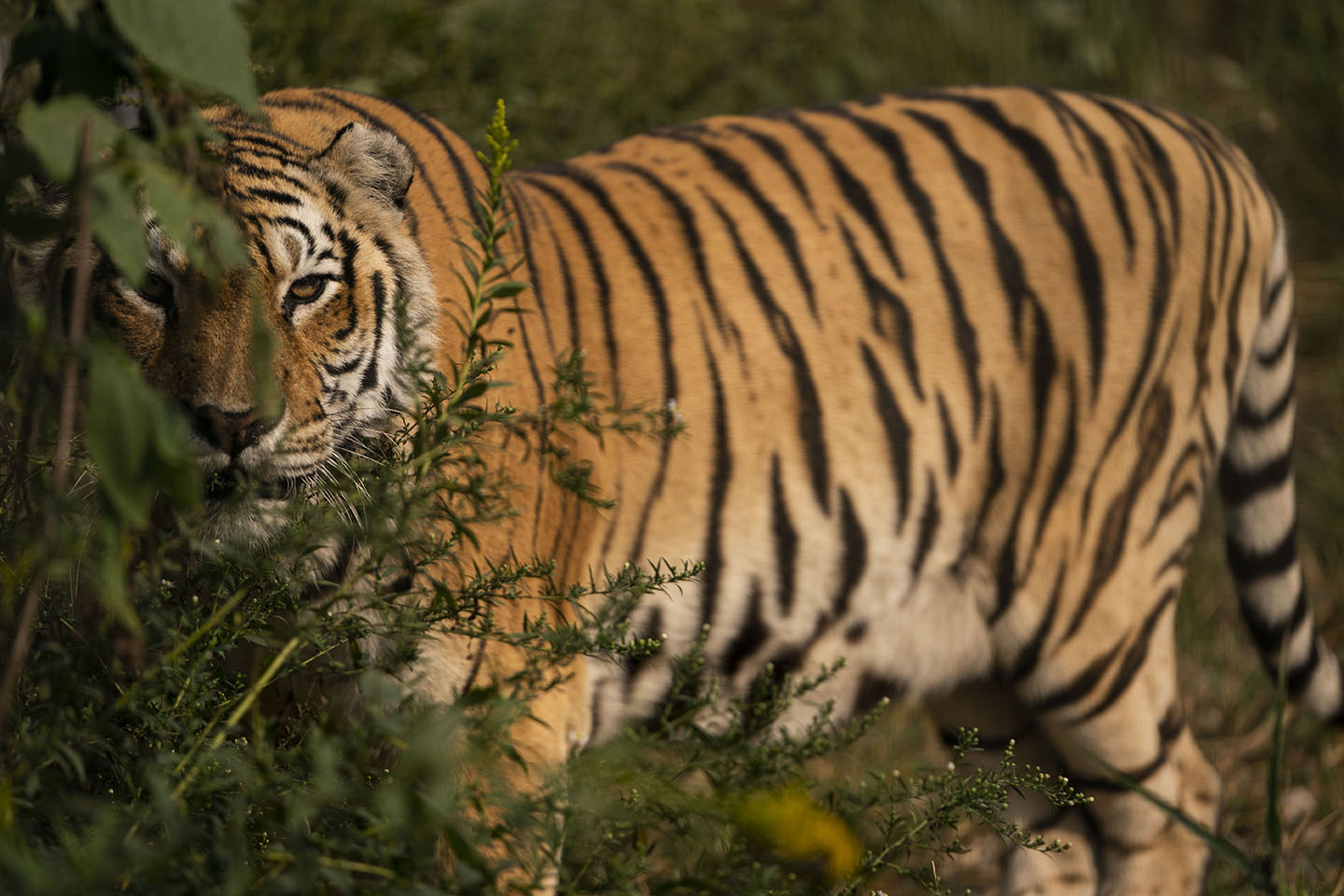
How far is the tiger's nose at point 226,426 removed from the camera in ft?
5.30

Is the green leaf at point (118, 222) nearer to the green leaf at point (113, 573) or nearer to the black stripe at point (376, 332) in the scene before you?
the green leaf at point (113, 573)

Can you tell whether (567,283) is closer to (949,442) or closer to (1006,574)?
(949,442)

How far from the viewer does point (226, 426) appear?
5.32ft

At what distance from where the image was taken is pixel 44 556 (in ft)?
3.73

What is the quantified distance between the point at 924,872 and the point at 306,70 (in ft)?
7.16

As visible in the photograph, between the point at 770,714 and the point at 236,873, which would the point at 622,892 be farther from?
the point at 236,873

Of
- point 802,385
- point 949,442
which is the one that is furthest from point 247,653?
point 949,442

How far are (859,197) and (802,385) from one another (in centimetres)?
39

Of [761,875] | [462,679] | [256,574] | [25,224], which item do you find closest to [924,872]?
[761,875]

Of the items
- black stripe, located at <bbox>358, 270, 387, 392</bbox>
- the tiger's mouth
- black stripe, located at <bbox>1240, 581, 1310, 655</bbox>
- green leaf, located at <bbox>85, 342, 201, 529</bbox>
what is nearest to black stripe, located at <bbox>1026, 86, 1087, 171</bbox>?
black stripe, located at <bbox>1240, 581, 1310, 655</bbox>

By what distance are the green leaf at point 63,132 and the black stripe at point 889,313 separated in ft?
5.10

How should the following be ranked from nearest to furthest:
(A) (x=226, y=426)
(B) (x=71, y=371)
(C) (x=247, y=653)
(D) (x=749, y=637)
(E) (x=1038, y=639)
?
(B) (x=71, y=371) → (A) (x=226, y=426) → (C) (x=247, y=653) → (D) (x=749, y=637) → (E) (x=1038, y=639)

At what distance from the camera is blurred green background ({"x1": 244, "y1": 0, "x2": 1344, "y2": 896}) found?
127 inches

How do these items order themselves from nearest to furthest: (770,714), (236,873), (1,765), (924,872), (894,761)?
1. (236,873)
2. (1,765)
3. (770,714)
4. (924,872)
5. (894,761)
